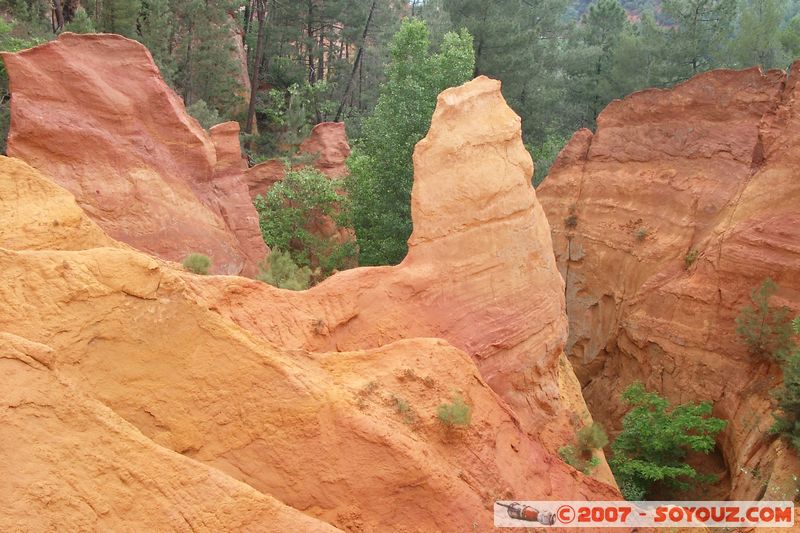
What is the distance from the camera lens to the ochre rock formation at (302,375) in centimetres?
463

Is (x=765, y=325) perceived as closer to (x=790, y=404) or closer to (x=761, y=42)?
(x=790, y=404)

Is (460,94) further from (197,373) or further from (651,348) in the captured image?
(651,348)

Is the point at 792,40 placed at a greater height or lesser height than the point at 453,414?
greater

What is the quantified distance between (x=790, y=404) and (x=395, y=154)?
388 inches

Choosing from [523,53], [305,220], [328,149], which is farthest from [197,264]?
[523,53]

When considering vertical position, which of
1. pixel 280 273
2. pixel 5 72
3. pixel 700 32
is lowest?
pixel 280 273

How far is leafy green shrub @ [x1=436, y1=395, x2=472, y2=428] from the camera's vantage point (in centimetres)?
741

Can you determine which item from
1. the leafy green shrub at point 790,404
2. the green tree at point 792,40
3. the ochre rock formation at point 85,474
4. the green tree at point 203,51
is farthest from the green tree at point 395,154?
the green tree at point 792,40

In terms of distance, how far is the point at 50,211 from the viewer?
25.5 ft

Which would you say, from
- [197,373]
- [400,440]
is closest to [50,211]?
[197,373]

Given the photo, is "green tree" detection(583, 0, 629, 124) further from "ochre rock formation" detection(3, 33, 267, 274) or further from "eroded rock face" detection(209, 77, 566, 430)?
"ochre rock formation" detection(3, 33, 267, 274)

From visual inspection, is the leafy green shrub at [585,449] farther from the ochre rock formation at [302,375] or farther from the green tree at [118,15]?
the green tree at [118,15]

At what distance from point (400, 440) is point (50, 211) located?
15.1ft

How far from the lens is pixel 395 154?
16938 mm
